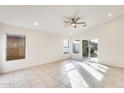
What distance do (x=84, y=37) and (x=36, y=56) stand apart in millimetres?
4415

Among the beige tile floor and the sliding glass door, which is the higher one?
the sliding glass door

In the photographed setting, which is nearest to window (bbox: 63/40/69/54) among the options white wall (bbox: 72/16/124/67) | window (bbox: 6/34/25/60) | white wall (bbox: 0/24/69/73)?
white wall (bbox: 0/24/69/73)

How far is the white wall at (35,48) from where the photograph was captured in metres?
4.87

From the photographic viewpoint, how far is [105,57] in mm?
6922

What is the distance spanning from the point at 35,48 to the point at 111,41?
201 inches

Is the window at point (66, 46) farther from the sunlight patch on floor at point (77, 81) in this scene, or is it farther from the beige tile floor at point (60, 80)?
the sunlight patch on floor at point (77, 81)

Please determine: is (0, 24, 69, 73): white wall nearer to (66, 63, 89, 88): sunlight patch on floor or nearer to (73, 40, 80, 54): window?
(73, 40, 80, 54): window

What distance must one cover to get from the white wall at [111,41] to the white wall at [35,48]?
3.21 m

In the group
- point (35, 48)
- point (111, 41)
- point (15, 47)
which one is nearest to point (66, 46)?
point (35, 48)

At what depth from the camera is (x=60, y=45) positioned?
8.83 meters

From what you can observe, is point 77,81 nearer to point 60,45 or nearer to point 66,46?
point 60,45

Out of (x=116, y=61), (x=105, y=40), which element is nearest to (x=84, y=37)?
(x=105, y=40)

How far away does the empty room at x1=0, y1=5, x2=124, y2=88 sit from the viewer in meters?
4.18

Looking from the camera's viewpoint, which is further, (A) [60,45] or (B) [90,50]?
(A) [60,45]
